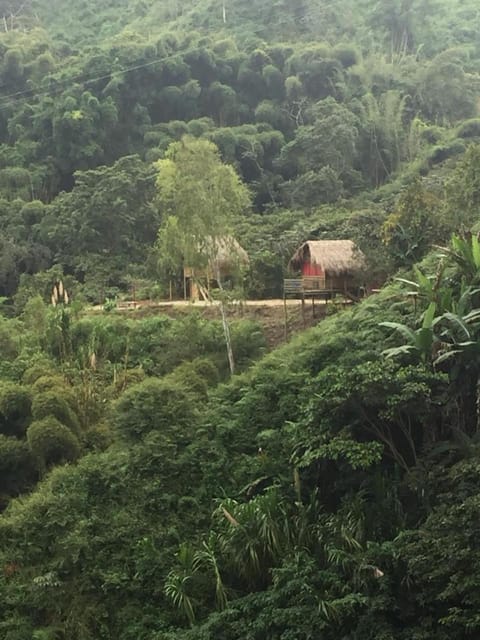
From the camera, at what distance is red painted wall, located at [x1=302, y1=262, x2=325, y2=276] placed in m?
14.9

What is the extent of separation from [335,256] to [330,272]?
549 mm

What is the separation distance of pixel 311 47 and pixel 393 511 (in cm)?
3364

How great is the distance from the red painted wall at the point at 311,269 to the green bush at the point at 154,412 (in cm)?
612

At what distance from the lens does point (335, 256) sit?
1509 centimetres

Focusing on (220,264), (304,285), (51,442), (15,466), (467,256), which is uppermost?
(220,264)

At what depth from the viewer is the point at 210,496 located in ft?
28.6

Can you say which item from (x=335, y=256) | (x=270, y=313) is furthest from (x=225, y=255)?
(x=335, y=256)

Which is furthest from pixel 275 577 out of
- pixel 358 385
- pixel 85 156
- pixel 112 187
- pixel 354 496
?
pixel 85 156

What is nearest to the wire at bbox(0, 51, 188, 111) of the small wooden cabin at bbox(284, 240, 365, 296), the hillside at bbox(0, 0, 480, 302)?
the hillside at bbox(0, 0, 480, 302)

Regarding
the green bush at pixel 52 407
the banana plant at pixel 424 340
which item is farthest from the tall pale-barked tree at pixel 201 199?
the banana plant at pixel 424 340

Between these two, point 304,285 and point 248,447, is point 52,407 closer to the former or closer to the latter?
point 248,447

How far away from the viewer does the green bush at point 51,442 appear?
9.52 meters

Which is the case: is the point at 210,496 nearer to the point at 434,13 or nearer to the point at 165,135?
the point at 165,135

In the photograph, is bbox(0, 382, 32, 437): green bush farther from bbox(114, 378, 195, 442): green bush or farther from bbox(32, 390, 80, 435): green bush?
bbox(114, 378, 195, 442): green bush
